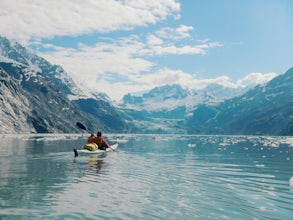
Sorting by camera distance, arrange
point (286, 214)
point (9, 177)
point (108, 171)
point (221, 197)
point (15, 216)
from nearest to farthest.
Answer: point (15, 216) < point (286, 214) < point (221, 197) < point (9, 177) < point (108, 171)

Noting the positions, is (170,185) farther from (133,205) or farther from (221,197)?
(133,205)

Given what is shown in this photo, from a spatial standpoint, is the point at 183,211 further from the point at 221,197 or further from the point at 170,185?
the point at 170,185

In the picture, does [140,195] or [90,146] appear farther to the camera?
[90,146]

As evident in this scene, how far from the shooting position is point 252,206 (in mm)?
23859

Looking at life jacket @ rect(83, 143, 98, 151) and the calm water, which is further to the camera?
life jacket @ rect(83, 143, 98, 151)

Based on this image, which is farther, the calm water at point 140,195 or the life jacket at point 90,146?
the life jacket at point 90,146

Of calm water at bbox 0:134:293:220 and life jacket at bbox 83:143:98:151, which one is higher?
life jacket at bbox 83:143:98:151

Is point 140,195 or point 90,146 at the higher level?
point 90,146

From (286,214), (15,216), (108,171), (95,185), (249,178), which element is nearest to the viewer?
(15,216)

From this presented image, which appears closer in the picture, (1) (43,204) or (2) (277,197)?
(1) (43,204)

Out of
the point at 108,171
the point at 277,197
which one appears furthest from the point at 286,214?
the point at 108,171

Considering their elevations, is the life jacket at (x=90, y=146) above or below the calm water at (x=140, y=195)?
above

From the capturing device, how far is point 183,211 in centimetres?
Answer: 2205

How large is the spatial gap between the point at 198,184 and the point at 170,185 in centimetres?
277
